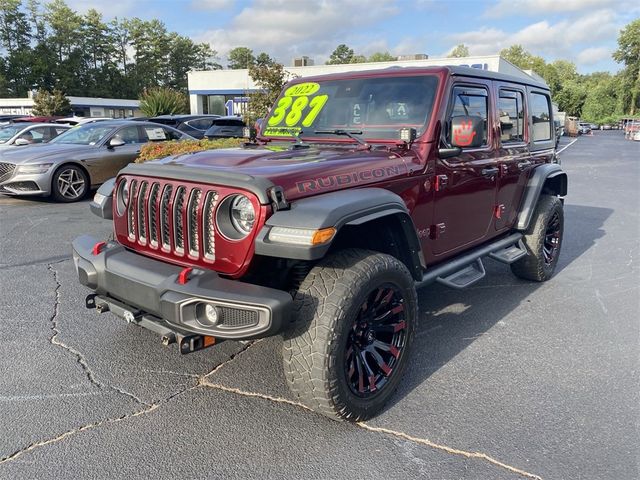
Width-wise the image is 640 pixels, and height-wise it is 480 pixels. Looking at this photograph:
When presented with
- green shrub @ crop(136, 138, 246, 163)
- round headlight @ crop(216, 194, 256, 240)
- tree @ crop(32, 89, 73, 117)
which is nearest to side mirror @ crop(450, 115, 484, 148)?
round headlight @ crop(216, 194, 256, 240)

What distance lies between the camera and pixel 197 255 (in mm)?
2738

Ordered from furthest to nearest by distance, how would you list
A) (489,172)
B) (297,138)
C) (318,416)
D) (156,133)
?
1. (156,133)
2. (489,172)
3. (297,138)
4. (318,416)

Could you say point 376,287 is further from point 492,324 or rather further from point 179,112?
point 179,112

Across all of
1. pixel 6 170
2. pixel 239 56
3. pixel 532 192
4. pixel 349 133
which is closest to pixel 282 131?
pixel 349 133

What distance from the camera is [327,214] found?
250cm

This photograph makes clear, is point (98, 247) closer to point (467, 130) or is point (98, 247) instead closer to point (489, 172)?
point (467, 130)

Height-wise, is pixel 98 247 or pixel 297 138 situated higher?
pixel 297 138

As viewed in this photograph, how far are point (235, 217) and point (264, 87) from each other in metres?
13.3

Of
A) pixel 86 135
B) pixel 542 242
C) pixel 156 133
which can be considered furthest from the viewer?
pixel 156 133

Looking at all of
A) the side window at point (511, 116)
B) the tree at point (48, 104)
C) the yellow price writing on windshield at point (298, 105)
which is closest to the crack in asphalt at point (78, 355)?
the yellow price writing on windshield at point (298, 105)

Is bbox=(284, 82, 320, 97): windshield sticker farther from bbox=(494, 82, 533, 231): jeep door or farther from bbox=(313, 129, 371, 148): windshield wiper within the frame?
bbox=(494, 82, 533, 231): jeep door

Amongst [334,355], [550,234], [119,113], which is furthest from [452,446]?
[119,113]

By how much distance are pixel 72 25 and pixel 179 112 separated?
215 feet

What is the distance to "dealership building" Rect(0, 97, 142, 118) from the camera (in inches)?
1816
